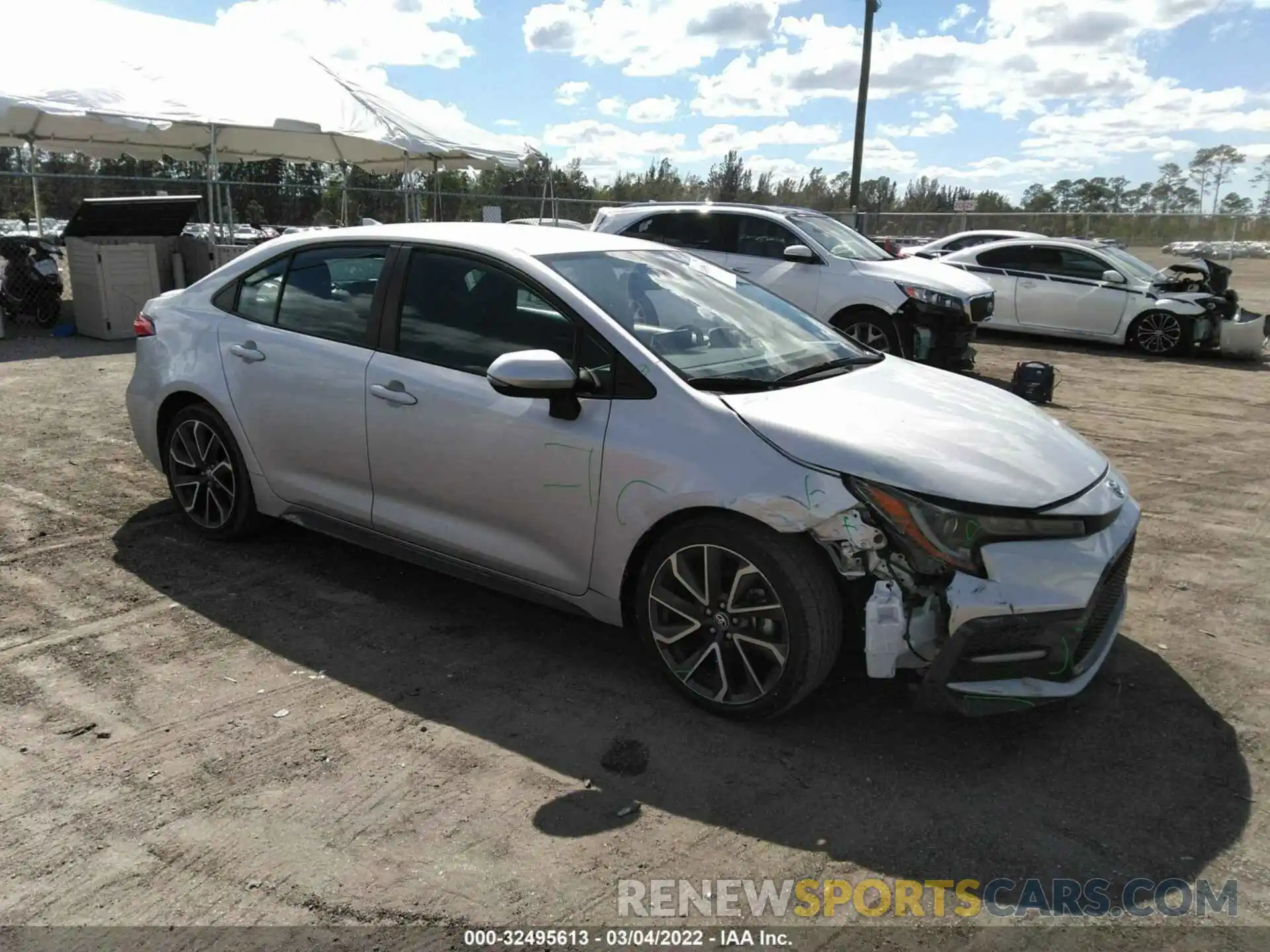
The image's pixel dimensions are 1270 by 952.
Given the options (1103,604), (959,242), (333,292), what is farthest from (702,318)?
(959,242)

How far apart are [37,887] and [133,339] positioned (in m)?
11.2

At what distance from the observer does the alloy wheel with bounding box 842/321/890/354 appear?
1023 cm

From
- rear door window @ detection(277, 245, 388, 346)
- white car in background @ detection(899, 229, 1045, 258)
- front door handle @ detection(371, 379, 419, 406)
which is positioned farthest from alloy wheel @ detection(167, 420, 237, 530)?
white car in background @ detection(899, 229, 1045, 258)

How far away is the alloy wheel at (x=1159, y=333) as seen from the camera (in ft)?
44.3

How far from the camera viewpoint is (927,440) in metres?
3.37

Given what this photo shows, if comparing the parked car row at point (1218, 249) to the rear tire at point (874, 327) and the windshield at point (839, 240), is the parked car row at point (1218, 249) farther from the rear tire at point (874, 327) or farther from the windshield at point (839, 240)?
the rear tire at point (874, 327)

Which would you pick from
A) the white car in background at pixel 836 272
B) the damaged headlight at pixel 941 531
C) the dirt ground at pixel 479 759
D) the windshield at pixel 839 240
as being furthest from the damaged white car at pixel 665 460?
the windshield at pixel 839 240

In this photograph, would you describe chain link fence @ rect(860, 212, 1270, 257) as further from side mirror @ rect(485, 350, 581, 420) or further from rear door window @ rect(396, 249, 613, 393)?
side mirror @ rect(485, 350, 581, 420)

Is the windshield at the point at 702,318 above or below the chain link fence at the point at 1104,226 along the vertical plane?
below

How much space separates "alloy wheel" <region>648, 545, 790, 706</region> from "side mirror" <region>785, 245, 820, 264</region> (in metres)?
7.56

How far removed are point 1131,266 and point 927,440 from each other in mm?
12657

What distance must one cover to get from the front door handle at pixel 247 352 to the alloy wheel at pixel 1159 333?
41.8 ft

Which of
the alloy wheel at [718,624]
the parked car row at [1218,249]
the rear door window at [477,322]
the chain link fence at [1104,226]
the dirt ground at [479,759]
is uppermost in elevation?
the chain link fence at [1104,226]

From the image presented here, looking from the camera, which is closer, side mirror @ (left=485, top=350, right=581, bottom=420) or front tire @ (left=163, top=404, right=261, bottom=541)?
side mirror @ (left=485, top=350, right=581, bottom=420)
